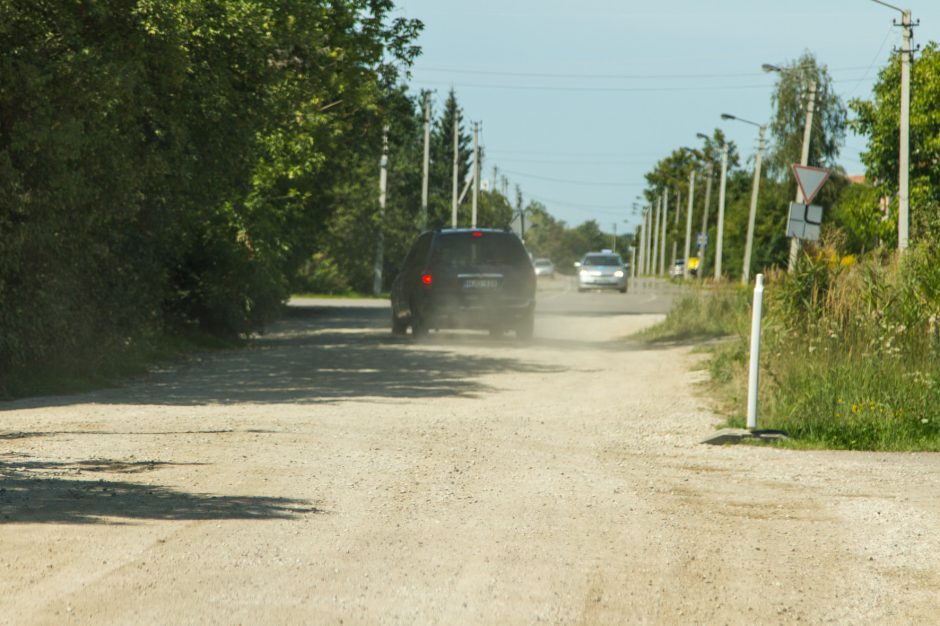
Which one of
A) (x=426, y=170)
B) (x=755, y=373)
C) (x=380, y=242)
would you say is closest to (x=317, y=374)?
(x=755, y=373)

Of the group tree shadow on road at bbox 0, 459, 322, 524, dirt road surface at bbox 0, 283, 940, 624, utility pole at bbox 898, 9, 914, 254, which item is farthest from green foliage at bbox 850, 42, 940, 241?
tree shadow on road at bbox 0, 459, 322, 524

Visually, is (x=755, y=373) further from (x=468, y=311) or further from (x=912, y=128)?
(x=912, y=128)

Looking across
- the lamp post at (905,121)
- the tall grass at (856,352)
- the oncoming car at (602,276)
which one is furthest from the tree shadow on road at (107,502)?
the oncoming car at (602,276)

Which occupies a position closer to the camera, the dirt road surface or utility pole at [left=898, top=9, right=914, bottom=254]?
the dirt road surface

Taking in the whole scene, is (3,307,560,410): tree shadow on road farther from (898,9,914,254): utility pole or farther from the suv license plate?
(898,9,914,254): utility pole

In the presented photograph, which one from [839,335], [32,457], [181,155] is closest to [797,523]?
[32,457]

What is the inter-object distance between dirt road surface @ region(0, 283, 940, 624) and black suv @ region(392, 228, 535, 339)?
8.26 meters

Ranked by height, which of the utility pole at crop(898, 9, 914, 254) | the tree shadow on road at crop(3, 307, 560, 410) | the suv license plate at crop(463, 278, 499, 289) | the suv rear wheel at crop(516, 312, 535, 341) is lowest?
the tree shadow on road at crop(3, 307, 560, 410)

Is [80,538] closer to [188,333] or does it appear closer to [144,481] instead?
[144,481]

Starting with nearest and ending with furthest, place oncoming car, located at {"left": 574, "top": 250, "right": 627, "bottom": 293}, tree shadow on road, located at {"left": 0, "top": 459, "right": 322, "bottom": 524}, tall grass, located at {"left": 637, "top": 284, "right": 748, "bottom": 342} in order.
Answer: tree shadow on road, located at {"left": 0, "top": 459, "right": 322, "bottom": 524}, tall grass, located at {"left": 637, "top": 284, "right": 748, "bottom": 342}, oncoming car, located at {"left": 574, "top": 250, "right": 627, "bottom": 293}

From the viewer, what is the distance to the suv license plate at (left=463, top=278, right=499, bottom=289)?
22641mm

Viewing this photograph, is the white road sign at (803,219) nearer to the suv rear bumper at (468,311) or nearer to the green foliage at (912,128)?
the suv rear bumper at (468,311)

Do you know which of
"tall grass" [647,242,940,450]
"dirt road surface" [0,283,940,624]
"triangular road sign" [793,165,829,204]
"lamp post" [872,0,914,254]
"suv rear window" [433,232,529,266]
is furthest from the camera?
"lamp post" [872,0,914,254]

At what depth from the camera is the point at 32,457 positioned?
9.16m
